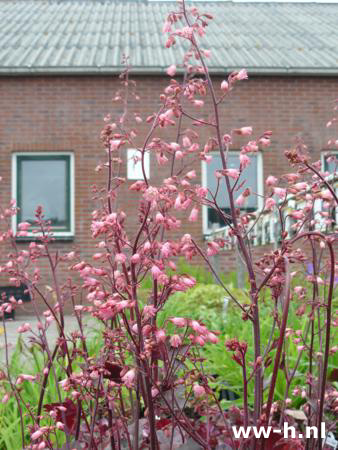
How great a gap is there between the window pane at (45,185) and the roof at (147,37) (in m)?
1.62

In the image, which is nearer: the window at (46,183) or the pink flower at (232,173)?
the pink flower at (232,173)

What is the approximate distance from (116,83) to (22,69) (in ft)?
5.44

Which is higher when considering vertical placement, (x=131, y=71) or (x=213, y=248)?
(x=131, y=71)

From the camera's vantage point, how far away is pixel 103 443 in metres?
1.61

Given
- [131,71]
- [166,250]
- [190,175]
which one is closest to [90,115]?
[131,71]

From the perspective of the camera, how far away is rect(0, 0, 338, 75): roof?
11047 mm

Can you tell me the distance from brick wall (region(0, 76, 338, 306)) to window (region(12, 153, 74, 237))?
202mm

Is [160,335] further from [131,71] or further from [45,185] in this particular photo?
[45,185]

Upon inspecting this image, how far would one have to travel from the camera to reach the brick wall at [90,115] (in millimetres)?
10883

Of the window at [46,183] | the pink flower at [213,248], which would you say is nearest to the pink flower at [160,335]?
the pink flower at [213,248]

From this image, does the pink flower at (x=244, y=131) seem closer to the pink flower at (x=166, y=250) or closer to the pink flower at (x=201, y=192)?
the pink flower at (x=201, y=192)

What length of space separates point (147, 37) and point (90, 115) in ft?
9.55

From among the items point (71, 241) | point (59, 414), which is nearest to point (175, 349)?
point (59, 414)

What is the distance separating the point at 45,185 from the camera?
36.5ft
